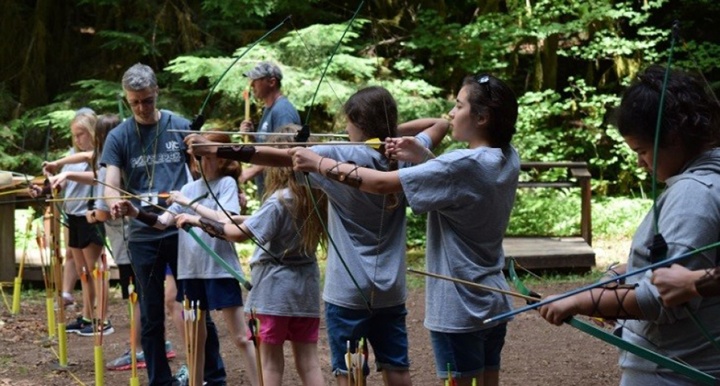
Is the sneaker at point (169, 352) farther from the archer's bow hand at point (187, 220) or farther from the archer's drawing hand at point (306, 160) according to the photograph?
the archer's drawing hand at point (306, 160)

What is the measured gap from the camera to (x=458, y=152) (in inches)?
115

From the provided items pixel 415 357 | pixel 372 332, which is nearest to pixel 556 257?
pixel 415 357

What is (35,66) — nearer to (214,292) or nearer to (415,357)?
(415,357)

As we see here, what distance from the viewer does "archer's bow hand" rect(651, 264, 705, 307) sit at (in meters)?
2.06

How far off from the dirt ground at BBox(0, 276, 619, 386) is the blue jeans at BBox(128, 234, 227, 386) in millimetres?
562

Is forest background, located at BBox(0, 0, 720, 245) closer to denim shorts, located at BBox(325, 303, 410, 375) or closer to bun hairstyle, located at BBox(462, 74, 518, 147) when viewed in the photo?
denim shorts, located at BBox(325, 303, 410, 375)

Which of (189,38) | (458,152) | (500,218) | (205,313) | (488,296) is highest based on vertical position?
(189,38)

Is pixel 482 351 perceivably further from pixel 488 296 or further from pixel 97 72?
pixel 97 72

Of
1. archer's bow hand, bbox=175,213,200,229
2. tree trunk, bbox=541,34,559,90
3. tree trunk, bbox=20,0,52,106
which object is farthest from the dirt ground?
tree trunk, bbox=541,34,559,90

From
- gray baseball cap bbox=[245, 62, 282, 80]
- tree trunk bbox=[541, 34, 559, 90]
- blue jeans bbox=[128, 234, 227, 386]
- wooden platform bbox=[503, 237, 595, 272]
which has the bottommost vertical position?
wooden platform bbox=[503, 237, 595, 272]

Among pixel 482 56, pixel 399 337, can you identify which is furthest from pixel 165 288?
pixel 482 56

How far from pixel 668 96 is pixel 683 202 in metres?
0.25

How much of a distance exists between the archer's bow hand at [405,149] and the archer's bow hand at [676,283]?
1.20 m

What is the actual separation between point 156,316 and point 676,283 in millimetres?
3191
